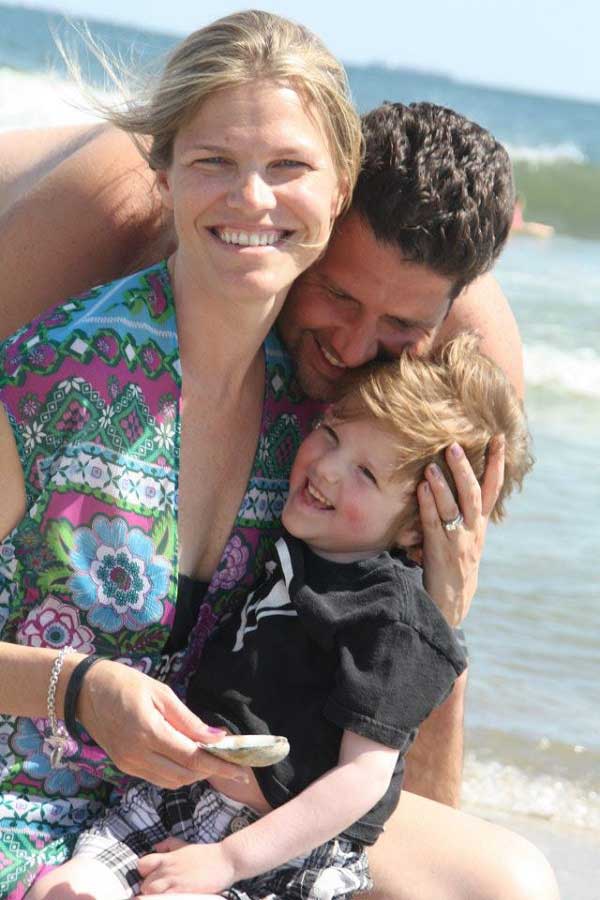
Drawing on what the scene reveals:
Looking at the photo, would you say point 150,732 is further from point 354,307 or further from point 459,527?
point 354,307

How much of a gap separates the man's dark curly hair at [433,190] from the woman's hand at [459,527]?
419mm

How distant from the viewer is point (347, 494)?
2.82 meters

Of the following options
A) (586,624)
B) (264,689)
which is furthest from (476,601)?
(264,689)

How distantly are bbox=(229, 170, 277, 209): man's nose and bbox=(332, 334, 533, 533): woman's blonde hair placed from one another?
43 cm

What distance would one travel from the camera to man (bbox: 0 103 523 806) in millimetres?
3047

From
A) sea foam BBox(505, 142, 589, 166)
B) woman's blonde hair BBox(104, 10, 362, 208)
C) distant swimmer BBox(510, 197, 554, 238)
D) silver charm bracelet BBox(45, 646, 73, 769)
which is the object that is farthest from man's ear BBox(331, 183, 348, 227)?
sea foam BBox(505, 142, 589, 166)

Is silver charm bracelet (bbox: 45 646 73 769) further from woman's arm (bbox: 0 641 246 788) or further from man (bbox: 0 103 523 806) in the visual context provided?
man (bbox: 0 103 523 806)

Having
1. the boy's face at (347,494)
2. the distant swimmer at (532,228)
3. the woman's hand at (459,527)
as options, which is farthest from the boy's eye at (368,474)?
the distant swimmer at (532,228)

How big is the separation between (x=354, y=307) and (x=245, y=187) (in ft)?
1.79

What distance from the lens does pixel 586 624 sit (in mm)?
5469

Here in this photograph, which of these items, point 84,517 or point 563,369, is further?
point 563,369

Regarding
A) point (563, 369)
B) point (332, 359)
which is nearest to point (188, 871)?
point (332, 359)

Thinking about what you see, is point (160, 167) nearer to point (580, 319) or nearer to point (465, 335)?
point (465, 335)

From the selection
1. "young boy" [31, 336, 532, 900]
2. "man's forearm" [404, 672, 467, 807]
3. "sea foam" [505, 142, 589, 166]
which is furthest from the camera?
"sea foam" [505, 142, 589, 166]
